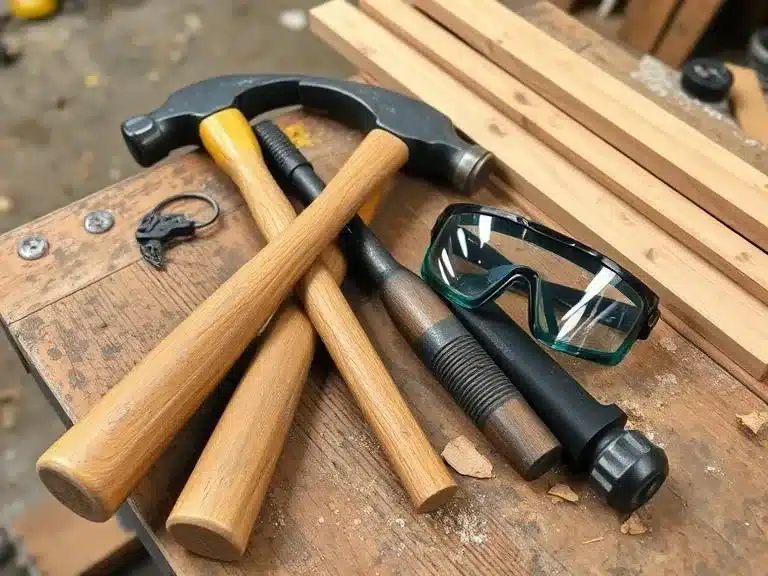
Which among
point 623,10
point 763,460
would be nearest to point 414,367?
point 763,460

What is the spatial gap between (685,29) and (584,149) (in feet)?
4.10

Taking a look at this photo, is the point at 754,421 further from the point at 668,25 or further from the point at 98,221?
the point at 668,25

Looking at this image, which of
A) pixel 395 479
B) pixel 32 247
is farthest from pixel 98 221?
pixel 395 479

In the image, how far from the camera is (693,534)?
2.43 ft

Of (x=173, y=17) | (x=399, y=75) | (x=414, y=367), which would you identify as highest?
(x=399, y=75)

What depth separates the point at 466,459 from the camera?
771mm

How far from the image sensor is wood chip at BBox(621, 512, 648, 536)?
28.9 inches

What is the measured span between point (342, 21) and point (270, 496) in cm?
85

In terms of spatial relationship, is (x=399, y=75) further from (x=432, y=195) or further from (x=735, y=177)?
(x=735, y=177)

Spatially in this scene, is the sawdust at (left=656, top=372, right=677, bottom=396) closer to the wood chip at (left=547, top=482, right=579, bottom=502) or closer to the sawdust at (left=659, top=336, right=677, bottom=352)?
the sawdust at (left=659, top=336, right=677, bottom=352)

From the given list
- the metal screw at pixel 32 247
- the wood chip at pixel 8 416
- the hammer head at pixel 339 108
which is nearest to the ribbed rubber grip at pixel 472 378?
the hammer head at pixel 339 108

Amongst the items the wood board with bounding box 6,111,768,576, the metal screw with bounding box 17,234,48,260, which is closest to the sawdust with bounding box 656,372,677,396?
the wood board with bounding box 6,111,768,576

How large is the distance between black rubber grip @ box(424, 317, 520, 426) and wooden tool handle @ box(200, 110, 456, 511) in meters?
0.07

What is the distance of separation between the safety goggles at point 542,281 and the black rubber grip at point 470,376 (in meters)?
0.07
